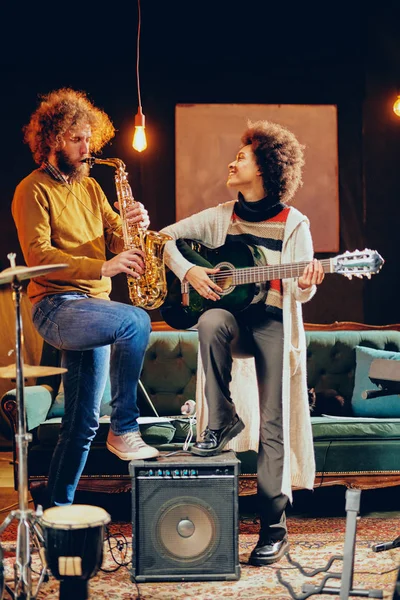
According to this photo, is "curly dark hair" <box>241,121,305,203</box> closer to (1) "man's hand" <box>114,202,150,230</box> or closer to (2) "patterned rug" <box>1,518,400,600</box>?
(1) "man's hand" <box>114,202,150,230</box>

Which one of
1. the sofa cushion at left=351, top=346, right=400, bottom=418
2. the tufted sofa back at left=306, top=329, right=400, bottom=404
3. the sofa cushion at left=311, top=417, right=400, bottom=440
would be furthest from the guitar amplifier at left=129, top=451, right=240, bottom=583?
the tufted sofa back at left=306, top=329, right=400, bottom=404

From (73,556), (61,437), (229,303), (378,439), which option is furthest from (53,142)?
(378,439)

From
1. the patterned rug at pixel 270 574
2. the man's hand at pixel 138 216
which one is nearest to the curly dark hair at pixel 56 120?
the man's hand at pixel 138 216

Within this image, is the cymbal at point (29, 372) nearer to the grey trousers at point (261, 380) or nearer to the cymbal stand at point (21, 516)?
the cymbal stand at point (21, 516)

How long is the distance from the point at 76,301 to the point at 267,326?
87 cm

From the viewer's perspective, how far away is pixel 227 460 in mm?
3330

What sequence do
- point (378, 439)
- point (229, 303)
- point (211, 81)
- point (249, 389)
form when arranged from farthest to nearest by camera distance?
1. point (211, 81)
2. point (378, 439)
3. point (249, 389)
4. point (229, 303)

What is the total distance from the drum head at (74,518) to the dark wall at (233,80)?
376 cm

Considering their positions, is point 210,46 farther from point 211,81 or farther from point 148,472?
point 148,472

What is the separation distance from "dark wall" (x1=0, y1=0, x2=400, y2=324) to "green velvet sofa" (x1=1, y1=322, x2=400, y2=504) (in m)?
1.25

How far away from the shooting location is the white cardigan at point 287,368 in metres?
3.66

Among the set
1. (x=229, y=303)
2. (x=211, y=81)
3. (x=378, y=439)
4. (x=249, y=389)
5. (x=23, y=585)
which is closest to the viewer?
(x=23, y=585)

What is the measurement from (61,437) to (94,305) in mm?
603

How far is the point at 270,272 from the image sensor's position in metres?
3.59
